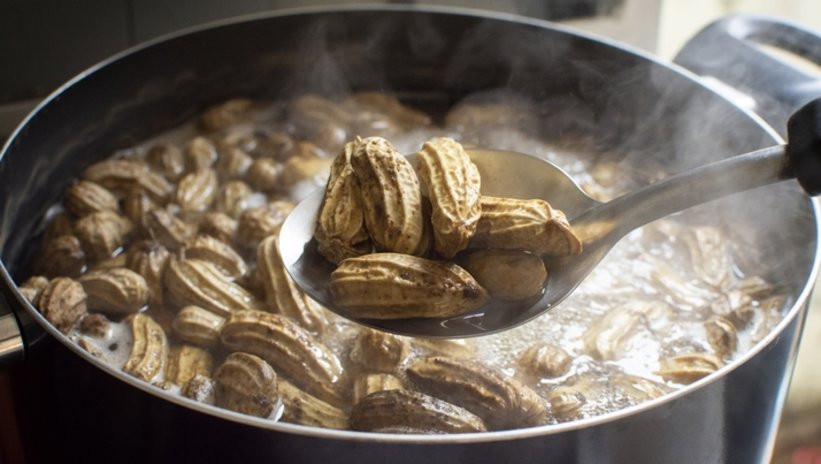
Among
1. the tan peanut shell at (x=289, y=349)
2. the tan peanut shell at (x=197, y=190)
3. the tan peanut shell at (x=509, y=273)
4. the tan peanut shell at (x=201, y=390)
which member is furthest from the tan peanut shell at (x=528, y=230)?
the tan peanut shell at (x=197, y=190)

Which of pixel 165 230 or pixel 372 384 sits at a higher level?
pixel 165 230

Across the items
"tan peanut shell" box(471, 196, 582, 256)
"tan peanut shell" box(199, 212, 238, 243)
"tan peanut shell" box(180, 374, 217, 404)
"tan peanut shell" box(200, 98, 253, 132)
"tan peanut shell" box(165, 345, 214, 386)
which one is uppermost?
"tan peanut shell" box(200, 98, 253, 132)

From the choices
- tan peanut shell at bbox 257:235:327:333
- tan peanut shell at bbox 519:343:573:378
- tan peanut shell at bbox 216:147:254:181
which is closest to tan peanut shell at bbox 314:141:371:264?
tan peanut shell at bbox 257:235:327:333

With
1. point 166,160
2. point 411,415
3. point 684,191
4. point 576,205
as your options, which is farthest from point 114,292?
point 684,191

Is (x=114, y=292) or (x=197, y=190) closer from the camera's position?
(x=114, y=292)

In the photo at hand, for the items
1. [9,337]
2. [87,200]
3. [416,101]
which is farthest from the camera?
[416,101]

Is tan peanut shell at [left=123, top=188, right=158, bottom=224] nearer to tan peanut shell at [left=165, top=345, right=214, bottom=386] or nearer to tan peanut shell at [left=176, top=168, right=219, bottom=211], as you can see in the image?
tan peanut shell at [left=176, top=168, right=219, bottom=211]

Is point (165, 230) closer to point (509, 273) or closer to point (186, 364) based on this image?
point (186, 364)

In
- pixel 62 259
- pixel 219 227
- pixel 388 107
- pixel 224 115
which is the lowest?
pixel 62 259
